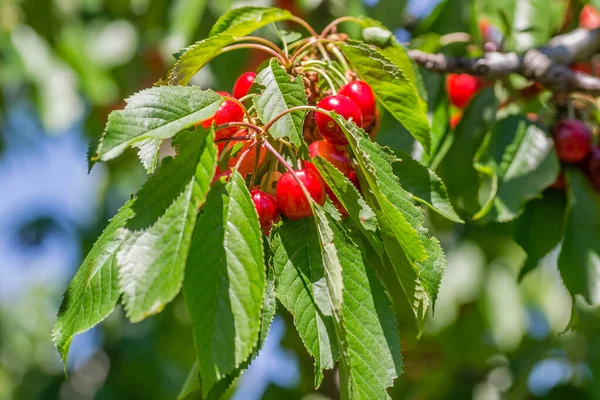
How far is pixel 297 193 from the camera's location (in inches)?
42.7

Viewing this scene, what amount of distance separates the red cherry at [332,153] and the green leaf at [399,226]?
66 millimetres

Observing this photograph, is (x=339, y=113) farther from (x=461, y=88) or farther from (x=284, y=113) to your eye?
(x=461, y=88)

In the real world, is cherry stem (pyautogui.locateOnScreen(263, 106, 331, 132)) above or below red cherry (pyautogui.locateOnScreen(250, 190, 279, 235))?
above

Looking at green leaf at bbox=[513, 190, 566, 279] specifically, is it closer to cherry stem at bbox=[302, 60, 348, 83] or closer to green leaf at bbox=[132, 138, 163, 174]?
cherry stem at bbox=[302, 60, 348, 83]

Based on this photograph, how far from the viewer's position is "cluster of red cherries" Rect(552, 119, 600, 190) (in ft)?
5.73

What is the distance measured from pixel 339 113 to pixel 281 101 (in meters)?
0.11

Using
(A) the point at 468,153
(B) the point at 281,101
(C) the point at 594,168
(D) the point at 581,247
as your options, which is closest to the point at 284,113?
(B) the point at 281,101

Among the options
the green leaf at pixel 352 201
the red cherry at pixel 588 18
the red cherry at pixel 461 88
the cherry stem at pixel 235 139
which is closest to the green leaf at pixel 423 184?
the green leaf at pixel 352 201

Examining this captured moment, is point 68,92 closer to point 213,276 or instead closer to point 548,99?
point 548,99

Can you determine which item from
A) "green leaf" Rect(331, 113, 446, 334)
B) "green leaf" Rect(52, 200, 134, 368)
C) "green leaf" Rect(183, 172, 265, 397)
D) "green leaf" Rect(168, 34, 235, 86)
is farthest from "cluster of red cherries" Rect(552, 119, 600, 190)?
"green leaf" Rect(52, 200, 134, 368)

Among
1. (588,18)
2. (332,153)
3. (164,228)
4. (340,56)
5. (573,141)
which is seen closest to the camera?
(164,228)

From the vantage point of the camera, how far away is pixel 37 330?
851cm

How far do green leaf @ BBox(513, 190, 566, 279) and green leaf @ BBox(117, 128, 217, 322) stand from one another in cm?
102

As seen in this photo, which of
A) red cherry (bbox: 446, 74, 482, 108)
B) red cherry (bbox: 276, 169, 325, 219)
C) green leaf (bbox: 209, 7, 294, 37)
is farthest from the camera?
red cherry (bbox: 446, 74, 482, 108)
